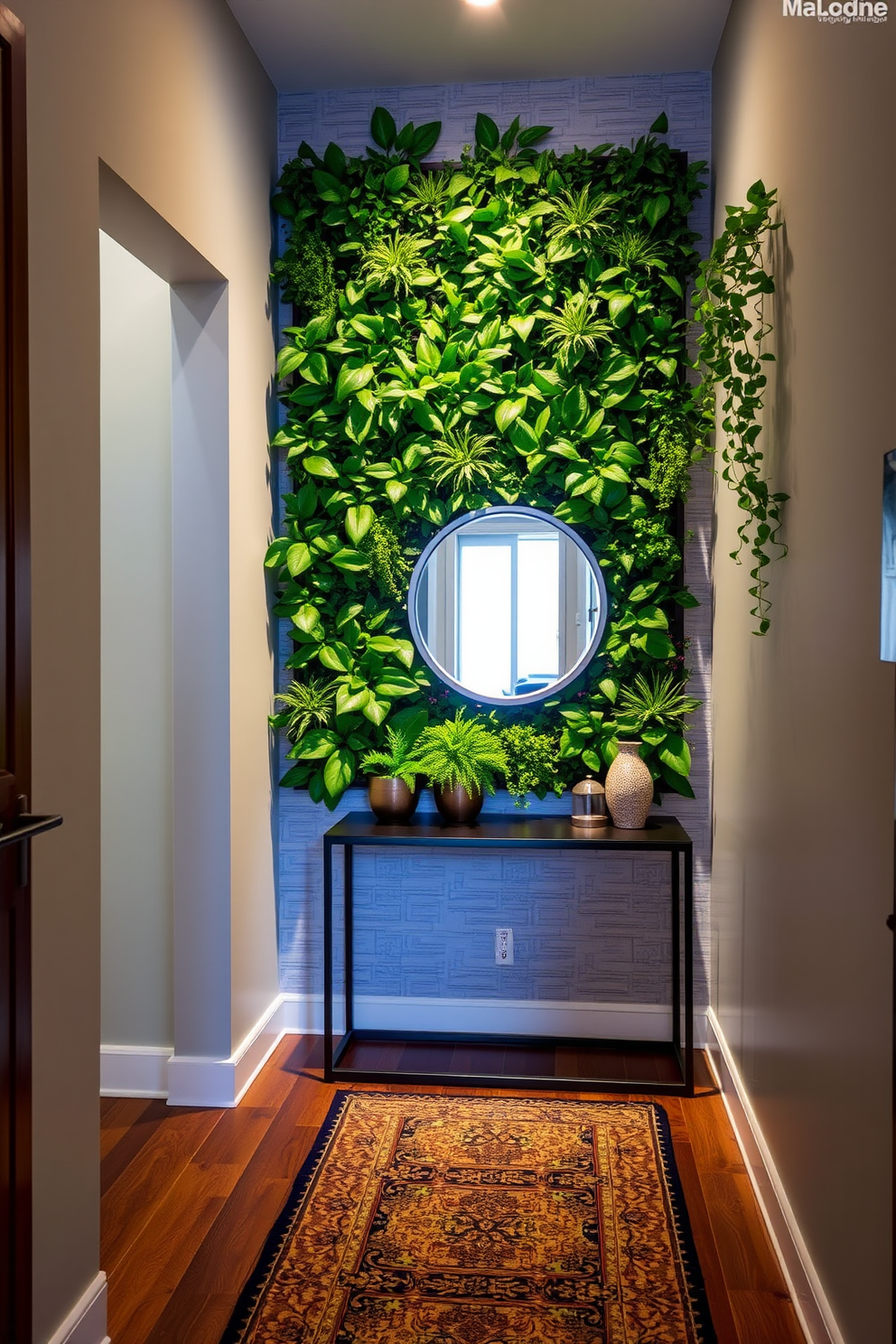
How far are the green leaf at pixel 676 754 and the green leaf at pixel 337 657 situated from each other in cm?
97

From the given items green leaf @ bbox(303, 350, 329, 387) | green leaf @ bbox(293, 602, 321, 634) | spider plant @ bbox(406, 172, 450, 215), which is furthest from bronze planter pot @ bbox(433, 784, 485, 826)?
spider plant @ bbox(406, 172, 450, 215)

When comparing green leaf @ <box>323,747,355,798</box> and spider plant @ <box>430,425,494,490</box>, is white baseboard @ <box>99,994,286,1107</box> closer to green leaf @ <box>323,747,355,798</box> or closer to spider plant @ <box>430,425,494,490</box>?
green leaf @ <box>323,747,355,798</box>

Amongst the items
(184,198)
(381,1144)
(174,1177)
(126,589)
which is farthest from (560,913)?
(184,198)

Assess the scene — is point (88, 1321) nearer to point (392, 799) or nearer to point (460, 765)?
point (392, 799)

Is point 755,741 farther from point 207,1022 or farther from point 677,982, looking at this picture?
point 207,1022

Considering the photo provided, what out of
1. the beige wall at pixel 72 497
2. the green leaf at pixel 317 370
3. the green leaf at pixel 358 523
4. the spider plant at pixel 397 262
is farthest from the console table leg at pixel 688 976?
the spider plant at pixel 397 262

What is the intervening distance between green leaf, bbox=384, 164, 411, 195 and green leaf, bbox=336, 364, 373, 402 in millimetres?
535

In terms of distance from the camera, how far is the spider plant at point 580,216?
10.3 ft

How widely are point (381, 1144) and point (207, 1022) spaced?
580mm

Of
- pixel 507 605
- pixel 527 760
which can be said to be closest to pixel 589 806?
pixel 527 760

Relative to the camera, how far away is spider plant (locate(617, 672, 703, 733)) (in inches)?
124

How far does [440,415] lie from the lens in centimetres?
319

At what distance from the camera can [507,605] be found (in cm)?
329

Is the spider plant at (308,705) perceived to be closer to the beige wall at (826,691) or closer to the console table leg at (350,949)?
the console table leg at (350,949)
